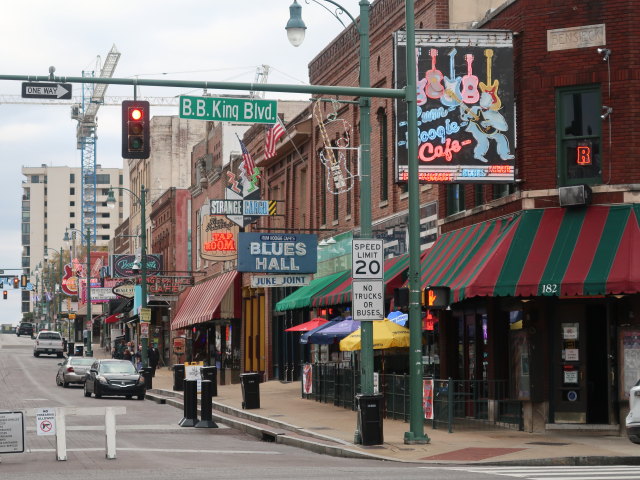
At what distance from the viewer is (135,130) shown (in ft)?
68.3

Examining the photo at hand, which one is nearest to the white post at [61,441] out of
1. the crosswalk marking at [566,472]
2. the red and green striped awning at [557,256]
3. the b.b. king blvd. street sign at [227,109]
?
the b.b. king blvd. street sign at [227,109]

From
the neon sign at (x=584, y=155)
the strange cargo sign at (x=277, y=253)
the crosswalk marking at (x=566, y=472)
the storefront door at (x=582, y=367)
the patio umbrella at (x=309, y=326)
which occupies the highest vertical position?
the neon sign at (x=584, y=155)

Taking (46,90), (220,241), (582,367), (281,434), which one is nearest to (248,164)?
(220,241)

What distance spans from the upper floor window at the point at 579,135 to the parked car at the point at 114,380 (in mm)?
21126

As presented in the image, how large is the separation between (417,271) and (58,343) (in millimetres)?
67071

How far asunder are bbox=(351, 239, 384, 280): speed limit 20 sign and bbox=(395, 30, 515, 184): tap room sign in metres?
2.83

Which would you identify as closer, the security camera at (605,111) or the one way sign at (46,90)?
the one way sign at (46,90)

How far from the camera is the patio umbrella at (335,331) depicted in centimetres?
2992

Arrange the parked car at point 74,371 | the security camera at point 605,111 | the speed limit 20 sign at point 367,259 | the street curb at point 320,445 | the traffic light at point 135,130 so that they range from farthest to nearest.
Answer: the parked car at point 74,371
the security camera at point 605,111
the speed limit 20 sign at point 367,259
the traffic light at point 135,130
the street curb at point 320,445

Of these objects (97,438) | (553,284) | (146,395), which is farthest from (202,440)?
(146,395)

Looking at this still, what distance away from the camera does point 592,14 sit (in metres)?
23.5

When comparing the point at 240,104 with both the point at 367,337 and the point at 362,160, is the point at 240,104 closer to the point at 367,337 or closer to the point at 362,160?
the point at 362,160

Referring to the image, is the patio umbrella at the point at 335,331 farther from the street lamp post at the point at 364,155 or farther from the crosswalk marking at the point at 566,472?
the crosswalk marking at the point at 566,472

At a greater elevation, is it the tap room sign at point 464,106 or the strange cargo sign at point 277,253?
the tap room sign at point 464,106
